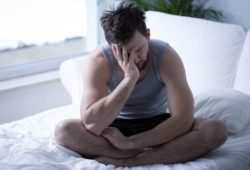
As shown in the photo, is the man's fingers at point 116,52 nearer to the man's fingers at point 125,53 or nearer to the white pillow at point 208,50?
the man's fingers at point 125,53

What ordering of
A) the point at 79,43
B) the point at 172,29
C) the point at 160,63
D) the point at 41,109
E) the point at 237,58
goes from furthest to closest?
the point at 79,43 → the point at 41,109 → the point at 172,29 → the point at 237,58 → the point at 160,63

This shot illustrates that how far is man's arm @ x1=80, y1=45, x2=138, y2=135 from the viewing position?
1.51 metres

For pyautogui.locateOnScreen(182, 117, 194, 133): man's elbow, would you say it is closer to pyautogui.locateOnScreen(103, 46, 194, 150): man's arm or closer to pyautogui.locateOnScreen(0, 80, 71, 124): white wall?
pyautogui.locateOnScreen(103, 46, 194, 150): man's arm

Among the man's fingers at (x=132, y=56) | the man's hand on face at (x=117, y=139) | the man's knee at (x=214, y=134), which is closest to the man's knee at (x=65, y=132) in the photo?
the man's hand on face at (x=117, y=139)

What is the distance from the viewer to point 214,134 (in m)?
1.48

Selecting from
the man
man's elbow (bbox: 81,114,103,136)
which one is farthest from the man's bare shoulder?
man's elbow (bbox: 81,114,103,136)

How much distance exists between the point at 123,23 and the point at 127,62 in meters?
0.16

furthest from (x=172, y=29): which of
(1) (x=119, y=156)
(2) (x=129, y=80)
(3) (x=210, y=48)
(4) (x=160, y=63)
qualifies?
(1) (x=119, y=156)

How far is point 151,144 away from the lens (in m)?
1.53

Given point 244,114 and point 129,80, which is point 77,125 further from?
point 244,114

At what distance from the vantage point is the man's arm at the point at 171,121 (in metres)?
1.53

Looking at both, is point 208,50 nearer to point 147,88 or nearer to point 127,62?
point 147,88

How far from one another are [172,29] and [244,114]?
72 centimetres

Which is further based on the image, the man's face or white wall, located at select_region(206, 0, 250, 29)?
white wall, located at select_region(206, 0, 250, 29)
